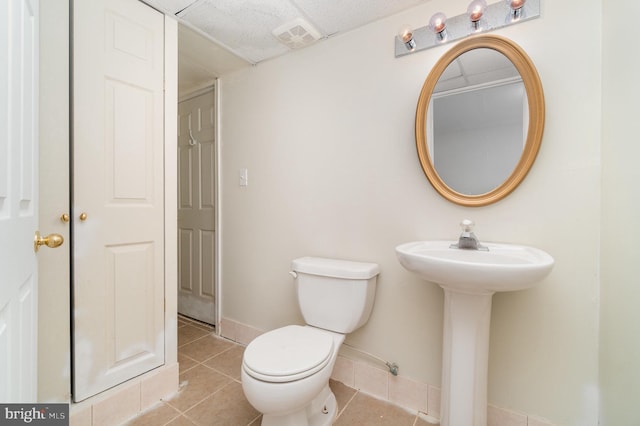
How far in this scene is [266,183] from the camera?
1994mm

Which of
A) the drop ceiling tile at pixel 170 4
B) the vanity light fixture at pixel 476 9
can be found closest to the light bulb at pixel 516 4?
the vanity light fixture at pixel 476 9

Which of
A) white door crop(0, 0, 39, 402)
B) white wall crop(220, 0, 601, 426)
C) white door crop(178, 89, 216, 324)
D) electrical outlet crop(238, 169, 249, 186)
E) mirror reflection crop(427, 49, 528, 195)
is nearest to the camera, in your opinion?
white door crop(0, 0, 39, 402)

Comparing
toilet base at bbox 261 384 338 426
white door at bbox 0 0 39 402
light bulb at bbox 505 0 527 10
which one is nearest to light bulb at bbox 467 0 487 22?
light bulb at bbox 505 0 527 10

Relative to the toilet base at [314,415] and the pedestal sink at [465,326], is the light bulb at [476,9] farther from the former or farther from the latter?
the toilet base at [314,415]

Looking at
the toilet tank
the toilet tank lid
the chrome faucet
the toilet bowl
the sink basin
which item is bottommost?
the toilet bowl

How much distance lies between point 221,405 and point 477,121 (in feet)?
6.29

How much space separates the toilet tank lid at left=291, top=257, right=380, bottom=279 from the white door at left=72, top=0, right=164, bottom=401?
0.78 metres

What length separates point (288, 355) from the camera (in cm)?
114

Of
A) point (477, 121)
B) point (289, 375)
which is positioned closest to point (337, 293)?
point (289, 375)

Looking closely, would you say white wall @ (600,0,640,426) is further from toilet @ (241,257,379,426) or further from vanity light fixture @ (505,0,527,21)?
toilet @ (241,257,379,426)

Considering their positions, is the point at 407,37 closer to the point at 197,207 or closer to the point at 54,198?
the point at 54,198

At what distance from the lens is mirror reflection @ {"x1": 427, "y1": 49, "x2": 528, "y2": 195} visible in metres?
1.23

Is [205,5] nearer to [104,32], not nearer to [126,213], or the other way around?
[104,32]

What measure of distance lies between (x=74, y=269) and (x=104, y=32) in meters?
1.08
